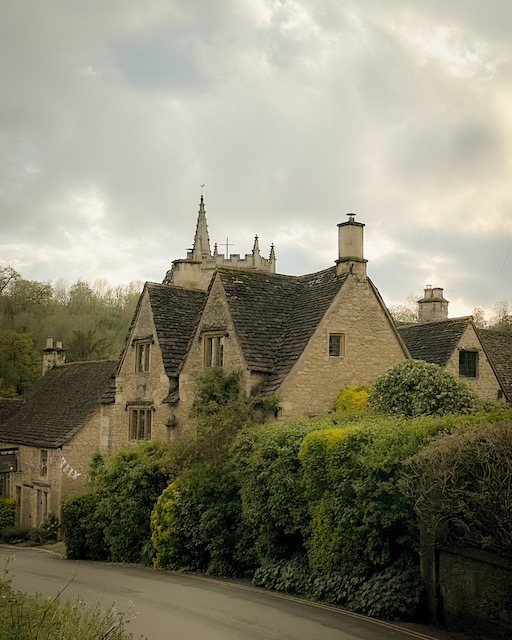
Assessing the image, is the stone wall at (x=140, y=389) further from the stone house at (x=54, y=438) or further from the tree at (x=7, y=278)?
the tree at (x=7, y=278)

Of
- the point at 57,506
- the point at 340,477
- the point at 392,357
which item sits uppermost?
the point at 392,357

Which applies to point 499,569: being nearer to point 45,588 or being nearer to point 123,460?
point 45,588

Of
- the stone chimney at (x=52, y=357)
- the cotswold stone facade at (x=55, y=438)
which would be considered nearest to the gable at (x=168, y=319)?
the cotswold stone facade at (x=55, y=438)

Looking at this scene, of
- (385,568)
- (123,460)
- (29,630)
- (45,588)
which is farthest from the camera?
(123,460)

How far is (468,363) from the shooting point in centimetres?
3098

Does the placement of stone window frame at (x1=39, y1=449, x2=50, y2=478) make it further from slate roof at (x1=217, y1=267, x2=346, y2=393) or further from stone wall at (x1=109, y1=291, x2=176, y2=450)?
slate roof at (x1=217, y1=267, x2=346, y2=393)

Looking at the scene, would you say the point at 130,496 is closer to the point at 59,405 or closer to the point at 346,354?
the point at 346,354

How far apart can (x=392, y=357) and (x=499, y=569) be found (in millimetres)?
14078

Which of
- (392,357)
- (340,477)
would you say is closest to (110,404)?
(392,357)

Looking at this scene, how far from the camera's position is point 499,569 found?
14367 mm

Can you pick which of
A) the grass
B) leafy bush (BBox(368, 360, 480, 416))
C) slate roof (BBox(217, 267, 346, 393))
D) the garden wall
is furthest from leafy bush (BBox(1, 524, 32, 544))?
the grass

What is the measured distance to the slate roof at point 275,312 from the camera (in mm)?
26172

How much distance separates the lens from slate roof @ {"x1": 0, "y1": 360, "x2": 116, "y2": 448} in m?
39.5

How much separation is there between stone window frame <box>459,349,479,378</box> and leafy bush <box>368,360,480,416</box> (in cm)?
809
